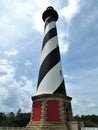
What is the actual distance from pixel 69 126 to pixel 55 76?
3834 mm

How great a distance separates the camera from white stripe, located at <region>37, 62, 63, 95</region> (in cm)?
1522

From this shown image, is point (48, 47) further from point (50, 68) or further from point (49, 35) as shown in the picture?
point (50, 68)

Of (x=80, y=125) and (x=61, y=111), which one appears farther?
(x=61, y=111)

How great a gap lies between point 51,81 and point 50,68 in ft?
3.35

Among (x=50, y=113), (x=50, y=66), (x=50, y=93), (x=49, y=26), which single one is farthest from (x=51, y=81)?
(x=49, y=26)

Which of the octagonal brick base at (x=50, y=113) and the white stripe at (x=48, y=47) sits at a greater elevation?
the white stripe at (x=48, y=47)

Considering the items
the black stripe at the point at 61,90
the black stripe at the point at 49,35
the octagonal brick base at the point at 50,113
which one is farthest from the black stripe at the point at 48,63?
the octagonal brick base at the point at 50,113

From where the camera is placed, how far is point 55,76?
15680mm

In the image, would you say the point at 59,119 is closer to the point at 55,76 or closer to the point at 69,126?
the point at 69,126

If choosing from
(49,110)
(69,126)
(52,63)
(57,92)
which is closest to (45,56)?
(52,63)

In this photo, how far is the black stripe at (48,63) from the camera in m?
15.8

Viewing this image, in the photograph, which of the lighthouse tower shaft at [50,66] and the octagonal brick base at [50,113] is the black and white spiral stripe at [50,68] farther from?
the octagonal brick base at [50,113]

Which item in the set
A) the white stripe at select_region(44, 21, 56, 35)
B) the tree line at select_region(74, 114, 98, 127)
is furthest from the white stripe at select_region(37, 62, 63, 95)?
the tree line at select_region(74, 114, 98, 127)

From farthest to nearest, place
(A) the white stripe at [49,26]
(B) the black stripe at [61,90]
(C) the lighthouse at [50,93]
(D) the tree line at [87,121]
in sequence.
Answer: (D) the tree line at [87,121] < (A) the white stripe at [49,26] < (B) the black stripe at [61,90] < (C) the lighthouse at [50,93]
